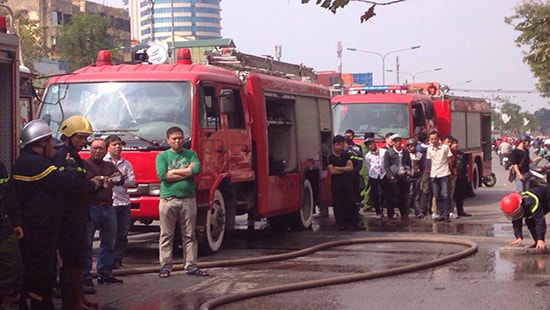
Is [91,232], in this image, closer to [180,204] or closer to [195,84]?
[180,204]

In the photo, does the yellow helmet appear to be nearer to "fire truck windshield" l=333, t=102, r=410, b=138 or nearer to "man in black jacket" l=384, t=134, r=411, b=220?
"man in black jacket" l=384, t=134, r=411, b=220

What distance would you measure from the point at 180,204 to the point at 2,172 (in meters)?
3.56

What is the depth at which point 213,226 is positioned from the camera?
12.8m

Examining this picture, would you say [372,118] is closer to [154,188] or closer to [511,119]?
[154,188]

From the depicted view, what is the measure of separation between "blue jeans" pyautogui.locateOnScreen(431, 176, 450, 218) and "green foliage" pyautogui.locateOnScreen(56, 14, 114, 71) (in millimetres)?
46215

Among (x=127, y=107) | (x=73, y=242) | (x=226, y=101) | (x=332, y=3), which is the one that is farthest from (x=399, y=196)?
(x=332, y=3)

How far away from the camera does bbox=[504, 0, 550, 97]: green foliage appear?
37.1 feet

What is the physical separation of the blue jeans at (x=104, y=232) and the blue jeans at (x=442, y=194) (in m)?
9.20

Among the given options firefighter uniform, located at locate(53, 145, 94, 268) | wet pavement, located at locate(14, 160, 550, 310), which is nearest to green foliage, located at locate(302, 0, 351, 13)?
firefighter uniform, located at locate(53, 145, 94, 268)

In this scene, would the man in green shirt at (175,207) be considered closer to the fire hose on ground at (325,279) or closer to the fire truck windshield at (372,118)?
the fire hose on ground at (325,279)

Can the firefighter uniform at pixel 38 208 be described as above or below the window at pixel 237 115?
below

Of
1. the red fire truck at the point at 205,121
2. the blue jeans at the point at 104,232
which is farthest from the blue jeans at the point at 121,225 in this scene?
the red fire truck at the point at 205,121

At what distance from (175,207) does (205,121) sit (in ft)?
7.01

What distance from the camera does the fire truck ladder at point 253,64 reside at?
1442 cm
